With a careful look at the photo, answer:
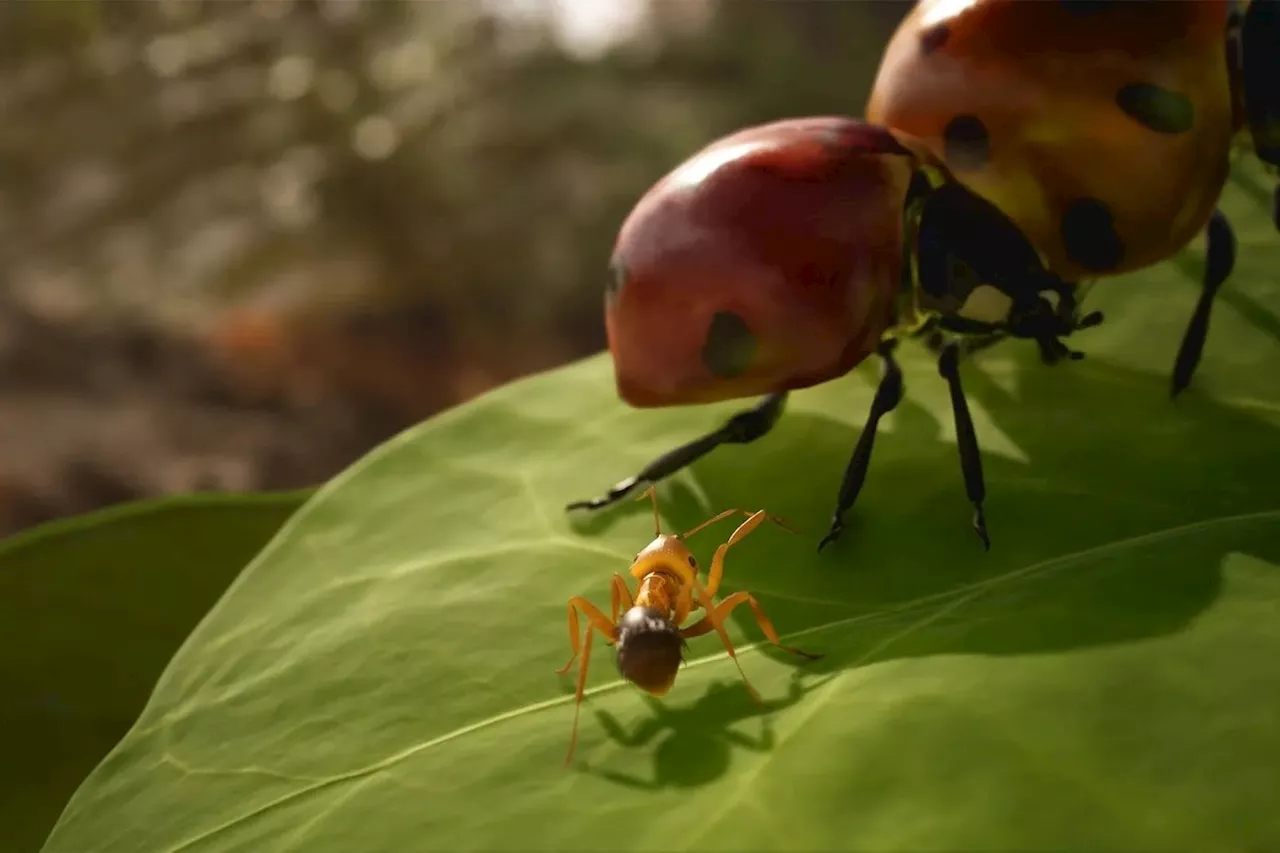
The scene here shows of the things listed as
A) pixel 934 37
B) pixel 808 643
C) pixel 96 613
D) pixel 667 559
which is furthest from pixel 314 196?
pixel 808 643

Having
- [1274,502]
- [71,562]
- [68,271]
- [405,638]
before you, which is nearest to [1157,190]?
[1274,502]

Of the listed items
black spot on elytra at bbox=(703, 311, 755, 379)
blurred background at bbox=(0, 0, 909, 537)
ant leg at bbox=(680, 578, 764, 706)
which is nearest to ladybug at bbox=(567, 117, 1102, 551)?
black spot on elytra at bbox=(703, 311, 755, 379)

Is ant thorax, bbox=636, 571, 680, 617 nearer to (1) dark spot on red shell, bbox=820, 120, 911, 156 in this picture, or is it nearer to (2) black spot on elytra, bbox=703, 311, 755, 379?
(2) black spot on elytra, bbox=703, 311, 755, 379

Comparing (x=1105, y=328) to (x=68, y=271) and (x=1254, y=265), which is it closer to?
(x=1254, y=265)

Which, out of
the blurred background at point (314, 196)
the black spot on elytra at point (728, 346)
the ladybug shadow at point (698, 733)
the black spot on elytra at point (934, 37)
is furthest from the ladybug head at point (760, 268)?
the blurred background at point (314, 196)

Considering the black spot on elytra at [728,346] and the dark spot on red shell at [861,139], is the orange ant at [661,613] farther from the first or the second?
the dark spot on red shell at [861,139]

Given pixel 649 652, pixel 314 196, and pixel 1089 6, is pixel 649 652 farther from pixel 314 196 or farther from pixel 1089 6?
pixel 314 196
